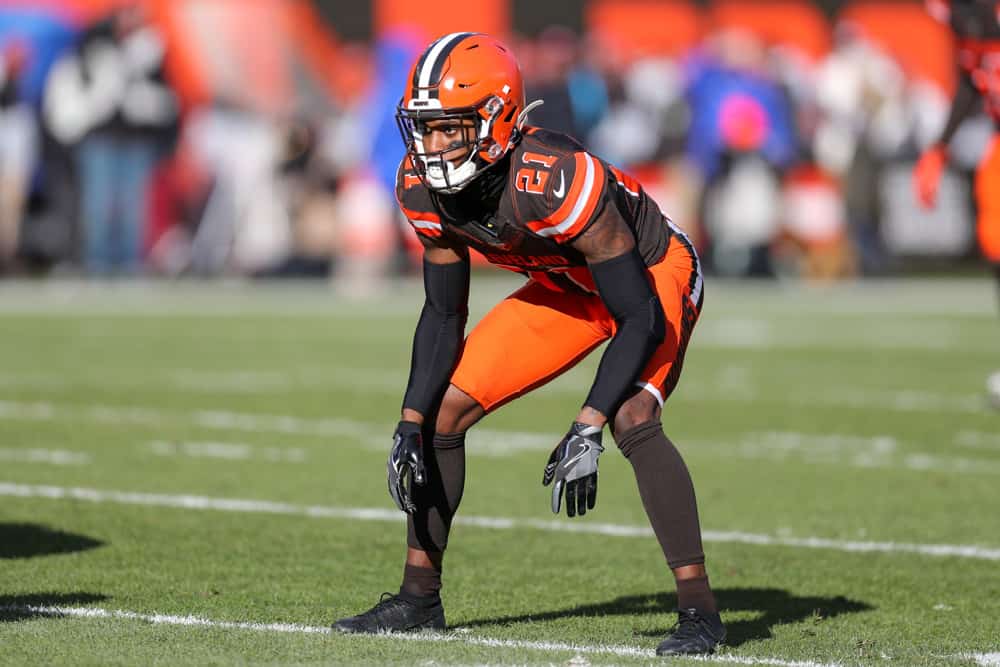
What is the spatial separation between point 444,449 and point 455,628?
52 centimetres

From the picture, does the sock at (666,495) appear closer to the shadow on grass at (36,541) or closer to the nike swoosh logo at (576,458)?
the nike swoosh logo at (576,458)

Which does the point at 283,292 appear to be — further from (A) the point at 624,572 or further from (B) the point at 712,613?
(B) the point at 712,613

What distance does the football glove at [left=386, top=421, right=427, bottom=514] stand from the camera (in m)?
5.03

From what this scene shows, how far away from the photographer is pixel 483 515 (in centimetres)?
736

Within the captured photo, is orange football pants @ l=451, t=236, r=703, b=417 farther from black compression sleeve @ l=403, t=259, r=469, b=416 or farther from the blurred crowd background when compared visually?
the blurred crowd background

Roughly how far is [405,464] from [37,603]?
1.18m

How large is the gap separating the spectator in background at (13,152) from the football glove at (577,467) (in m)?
18.4

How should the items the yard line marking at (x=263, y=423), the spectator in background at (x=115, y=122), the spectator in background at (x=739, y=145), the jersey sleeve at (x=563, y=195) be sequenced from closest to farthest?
the jersey sleeve at (x=563, y=195), the yard line marking at (x=263, y=423), the spectator in background at (x=115, y=122), the spectator in background at (x=739, y=145)

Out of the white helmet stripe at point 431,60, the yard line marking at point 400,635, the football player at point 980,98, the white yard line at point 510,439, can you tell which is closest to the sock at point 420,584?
the yard line marking at point 400,635

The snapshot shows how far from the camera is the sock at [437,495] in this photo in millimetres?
5207

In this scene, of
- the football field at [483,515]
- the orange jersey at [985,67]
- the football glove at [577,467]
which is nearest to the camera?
the football glove at [577,467]

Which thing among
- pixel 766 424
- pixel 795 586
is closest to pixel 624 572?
pixel 795 586

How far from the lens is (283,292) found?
22.3m

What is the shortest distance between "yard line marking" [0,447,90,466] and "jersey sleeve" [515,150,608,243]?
13.9 ft
